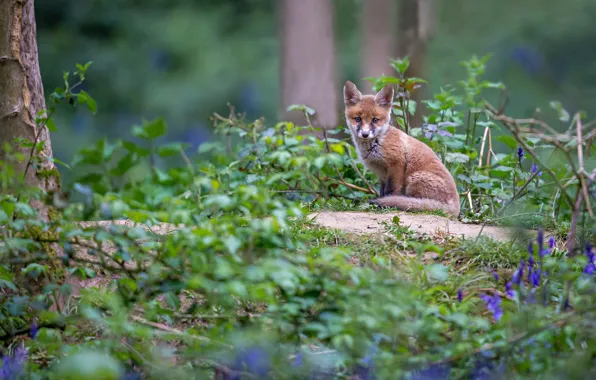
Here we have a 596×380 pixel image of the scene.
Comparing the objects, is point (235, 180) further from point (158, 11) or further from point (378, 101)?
point (158, 11)

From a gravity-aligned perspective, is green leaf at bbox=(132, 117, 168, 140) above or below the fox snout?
below

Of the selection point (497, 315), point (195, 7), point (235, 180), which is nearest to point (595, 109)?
point (195, 7)

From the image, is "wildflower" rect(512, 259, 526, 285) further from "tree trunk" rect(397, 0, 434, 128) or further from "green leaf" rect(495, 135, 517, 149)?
"tree trunk" rect(397, 0, 434, 128)

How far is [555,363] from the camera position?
2.26 m

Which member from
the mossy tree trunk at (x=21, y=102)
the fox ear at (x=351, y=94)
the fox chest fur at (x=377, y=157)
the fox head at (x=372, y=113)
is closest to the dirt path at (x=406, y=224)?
the fox chest fur at (x=377, y=157)

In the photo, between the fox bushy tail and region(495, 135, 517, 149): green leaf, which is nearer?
region(495, 135, 517, 149): green leaf

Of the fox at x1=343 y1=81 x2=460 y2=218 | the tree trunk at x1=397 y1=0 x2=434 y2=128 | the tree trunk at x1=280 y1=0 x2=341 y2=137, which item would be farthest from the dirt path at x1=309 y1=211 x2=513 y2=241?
the tree trunk at x1=280 y1=0 x2=341 y2=137

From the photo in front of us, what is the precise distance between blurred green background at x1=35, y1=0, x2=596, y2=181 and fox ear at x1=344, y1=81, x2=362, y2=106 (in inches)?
136

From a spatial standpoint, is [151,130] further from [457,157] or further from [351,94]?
[457,157]

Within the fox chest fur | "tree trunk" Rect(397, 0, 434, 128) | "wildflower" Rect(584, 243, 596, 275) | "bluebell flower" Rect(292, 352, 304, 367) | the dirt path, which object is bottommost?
the dirt path

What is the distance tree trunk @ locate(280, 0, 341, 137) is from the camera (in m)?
8.44

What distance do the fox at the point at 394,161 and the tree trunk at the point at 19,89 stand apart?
248cm

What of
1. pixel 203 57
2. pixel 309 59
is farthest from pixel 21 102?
pixel 203 57

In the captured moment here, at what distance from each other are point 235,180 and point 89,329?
284 cm
